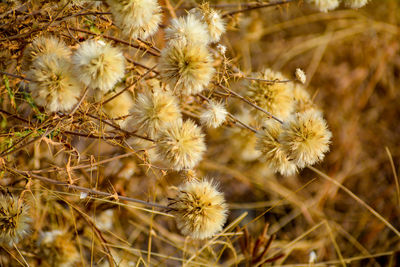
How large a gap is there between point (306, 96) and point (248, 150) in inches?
11.8

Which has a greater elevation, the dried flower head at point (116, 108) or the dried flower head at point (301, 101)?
the dried flower head at point (301, 101)

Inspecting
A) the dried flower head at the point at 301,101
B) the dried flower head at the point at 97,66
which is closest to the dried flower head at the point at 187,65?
the dried flower head at the point at 97,66

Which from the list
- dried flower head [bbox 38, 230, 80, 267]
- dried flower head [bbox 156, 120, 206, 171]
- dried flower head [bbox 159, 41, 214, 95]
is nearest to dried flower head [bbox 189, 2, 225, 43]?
dried flower head [bbox 159, 41, 214, 95]

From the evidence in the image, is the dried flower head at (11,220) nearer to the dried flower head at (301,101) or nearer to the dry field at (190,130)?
the dry field at (190,130)

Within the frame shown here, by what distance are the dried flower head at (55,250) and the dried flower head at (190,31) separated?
80 cm

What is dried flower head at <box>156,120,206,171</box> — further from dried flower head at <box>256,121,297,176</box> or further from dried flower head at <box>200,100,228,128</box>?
dried flower head at <box>256,121,297,176</box>

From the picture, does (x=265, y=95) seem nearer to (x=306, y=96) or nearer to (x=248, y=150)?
(x=306, y=96)

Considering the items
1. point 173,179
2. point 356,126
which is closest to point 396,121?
point 356,126

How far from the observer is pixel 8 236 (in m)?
0.86

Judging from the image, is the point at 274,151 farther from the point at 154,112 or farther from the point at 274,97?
the point at 154,112

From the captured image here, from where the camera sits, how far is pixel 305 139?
0.85 m

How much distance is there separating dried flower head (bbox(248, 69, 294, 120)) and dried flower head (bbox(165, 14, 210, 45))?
0.28 meters

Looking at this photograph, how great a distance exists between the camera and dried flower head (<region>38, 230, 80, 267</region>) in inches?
45.5

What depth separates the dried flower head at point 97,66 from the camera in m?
0.71
